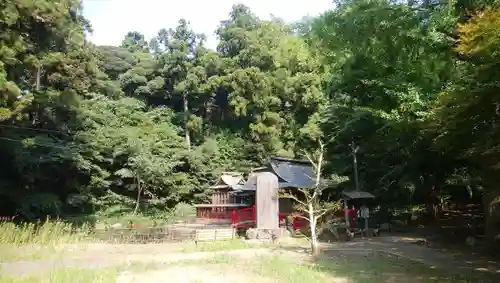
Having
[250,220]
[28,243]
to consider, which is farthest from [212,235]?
[28,243]

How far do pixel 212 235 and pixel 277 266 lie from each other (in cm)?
535

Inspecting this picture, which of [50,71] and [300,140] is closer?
[50,71]

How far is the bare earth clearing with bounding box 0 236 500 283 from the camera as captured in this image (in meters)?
7.36

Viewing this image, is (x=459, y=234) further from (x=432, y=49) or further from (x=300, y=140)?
(x=300, y=140)

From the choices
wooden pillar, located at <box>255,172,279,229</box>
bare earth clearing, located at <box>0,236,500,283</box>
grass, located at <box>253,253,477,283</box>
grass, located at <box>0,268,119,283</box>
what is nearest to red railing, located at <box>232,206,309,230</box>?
wooden pillar, located at <box>255,172,279,229</box>

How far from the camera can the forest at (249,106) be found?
6383mm

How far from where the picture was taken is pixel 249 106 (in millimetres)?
32500

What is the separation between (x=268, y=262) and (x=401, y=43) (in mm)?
5407

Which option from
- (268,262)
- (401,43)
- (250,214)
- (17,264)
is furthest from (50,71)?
(401,43)

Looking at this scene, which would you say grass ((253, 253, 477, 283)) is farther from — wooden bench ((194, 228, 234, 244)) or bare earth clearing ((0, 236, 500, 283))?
wooden bench ((194, 228, 234, 244))

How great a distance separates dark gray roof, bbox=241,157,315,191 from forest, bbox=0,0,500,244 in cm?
187

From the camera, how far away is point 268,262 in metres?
8.78

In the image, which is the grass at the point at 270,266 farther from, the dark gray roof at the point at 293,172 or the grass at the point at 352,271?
the dark gray roof at the point at 293,172

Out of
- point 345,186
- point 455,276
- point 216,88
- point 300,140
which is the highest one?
point 216,88
